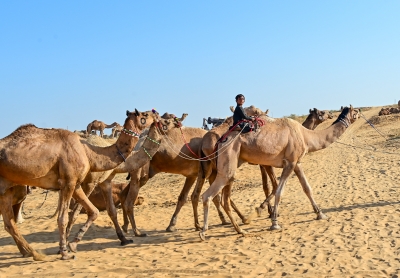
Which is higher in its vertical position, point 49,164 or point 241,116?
point 241,116

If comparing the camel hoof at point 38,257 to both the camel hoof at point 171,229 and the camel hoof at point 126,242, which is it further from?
the camel hoof at point 171,229

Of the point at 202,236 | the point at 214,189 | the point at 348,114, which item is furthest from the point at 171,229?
the point at 348,114

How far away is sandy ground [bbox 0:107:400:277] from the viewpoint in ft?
23.5

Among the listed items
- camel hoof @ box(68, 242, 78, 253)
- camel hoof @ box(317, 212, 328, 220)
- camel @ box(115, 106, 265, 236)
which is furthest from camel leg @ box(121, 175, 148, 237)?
camel hoof @ box(317, 212, 328, 220)

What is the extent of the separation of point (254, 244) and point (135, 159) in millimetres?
2899

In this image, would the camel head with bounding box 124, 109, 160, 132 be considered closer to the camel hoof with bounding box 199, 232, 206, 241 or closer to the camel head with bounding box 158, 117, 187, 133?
the camel head with bounding box 158, 117, 187, 133

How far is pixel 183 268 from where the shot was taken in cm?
739

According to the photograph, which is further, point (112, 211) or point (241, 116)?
point (241, 116)

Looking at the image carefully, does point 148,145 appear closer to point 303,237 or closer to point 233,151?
point 233,151

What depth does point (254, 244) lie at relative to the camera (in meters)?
8.77

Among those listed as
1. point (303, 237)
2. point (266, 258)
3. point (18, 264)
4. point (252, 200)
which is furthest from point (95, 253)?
point (252, 200)

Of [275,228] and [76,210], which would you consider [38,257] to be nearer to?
[76,210]

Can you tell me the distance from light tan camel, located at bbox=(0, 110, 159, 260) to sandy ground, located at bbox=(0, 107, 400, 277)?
3.05 ft

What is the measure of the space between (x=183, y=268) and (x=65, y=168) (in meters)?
2.68
